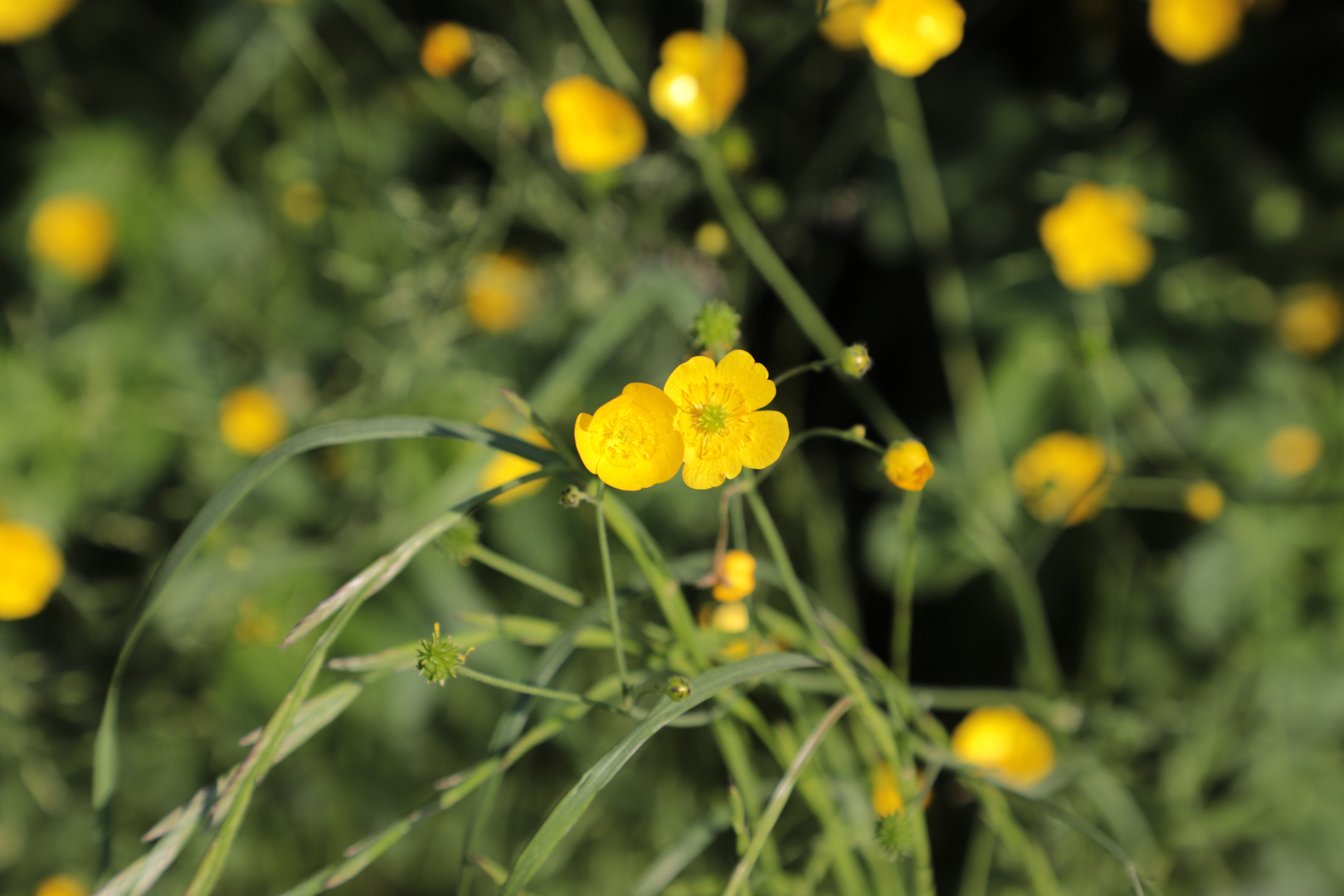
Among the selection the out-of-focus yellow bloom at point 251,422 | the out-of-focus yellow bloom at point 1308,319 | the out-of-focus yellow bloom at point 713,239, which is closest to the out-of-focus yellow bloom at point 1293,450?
the out-of-focus yellow bloom at point 1308,319

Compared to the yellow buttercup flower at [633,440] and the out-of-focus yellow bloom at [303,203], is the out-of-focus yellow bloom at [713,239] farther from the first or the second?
the out-of-focus yellow bloom at [303,203]

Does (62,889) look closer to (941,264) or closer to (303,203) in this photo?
(303,203)

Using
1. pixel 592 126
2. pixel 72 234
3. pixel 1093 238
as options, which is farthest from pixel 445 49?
pixel 1093 238

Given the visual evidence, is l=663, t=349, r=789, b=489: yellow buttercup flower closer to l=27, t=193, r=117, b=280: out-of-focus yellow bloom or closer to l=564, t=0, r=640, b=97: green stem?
l=564, t=0, r=640, b=97: green stem

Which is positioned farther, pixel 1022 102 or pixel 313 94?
pixel 313 94

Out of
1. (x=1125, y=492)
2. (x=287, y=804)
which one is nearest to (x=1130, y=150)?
(x=1125, y=492)

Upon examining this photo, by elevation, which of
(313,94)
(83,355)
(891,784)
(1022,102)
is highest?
(313,94)

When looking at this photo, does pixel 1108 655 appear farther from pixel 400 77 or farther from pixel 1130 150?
pixel 400 77
